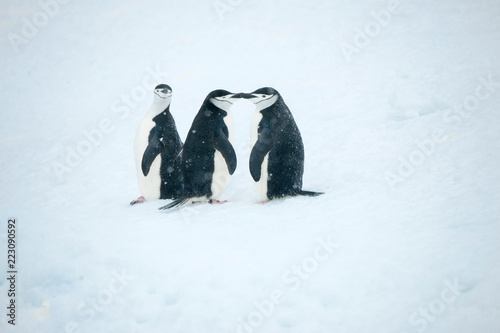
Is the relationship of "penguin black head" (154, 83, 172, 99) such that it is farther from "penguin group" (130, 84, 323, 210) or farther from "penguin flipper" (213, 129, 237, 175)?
"penguin flipper" (213, 129, 237, 175)

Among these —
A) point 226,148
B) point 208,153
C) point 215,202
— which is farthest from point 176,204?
point 226,148

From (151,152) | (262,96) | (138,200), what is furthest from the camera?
(138,200)

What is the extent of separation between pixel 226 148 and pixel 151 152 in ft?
2.25

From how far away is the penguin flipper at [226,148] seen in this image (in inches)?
130

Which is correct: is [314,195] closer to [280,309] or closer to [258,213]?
[258,213]

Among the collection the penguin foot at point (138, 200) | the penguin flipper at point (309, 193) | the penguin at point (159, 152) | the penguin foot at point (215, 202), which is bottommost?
the penguin foot at point (138, 200)

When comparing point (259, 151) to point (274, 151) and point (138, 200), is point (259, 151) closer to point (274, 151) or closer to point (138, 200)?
point (274, 151)

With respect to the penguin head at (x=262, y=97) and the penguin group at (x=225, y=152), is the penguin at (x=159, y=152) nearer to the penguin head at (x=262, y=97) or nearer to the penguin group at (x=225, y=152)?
the penguin group at (x=225, y=152)

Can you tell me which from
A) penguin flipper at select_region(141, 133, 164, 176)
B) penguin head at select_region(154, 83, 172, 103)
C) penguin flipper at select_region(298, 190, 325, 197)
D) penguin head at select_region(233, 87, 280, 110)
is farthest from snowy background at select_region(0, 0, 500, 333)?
penguin head at select_region(154, 83, 172, 103)

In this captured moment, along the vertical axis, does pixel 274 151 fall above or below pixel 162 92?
below

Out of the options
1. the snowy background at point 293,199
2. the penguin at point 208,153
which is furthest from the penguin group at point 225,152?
the snowy background at point 293,199

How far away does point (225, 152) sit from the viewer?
10.9 ft

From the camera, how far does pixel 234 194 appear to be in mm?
3795

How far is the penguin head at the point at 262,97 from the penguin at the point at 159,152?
2.42 ft
